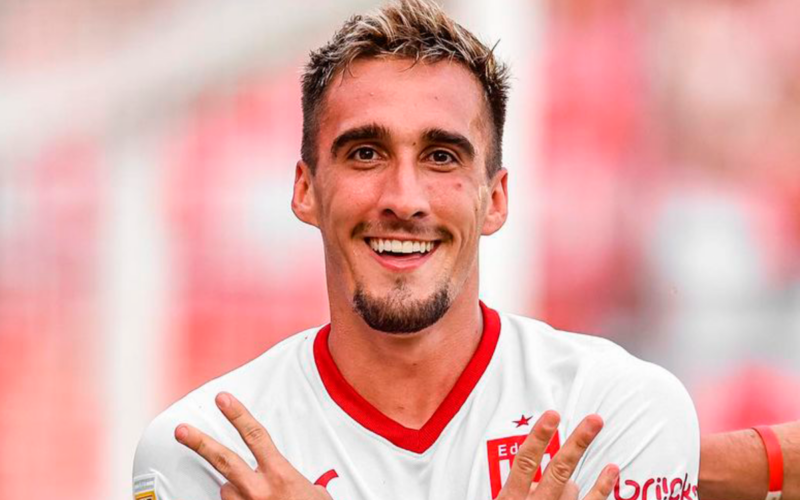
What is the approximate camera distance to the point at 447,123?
2.83 m

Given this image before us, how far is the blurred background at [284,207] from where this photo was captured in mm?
5410

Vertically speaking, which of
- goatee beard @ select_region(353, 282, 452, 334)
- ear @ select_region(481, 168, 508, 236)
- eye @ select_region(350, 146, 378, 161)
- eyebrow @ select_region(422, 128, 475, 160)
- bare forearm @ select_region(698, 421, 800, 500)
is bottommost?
bare forearm @ select_region(698, 421, 800, 500)

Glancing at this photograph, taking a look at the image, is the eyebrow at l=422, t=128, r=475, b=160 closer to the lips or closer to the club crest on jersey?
the lips

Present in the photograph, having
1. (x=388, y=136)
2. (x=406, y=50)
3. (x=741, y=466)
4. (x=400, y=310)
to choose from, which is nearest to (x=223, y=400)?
(x=400, y=310)

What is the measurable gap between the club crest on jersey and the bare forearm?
52 cm

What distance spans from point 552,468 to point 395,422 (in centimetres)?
57

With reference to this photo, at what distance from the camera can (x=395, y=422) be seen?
2.88 meters

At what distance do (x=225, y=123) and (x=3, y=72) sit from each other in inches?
41.0

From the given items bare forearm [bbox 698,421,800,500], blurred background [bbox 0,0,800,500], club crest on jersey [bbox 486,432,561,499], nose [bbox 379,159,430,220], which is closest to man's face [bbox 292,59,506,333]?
nose [bbox 379,159,430,220]

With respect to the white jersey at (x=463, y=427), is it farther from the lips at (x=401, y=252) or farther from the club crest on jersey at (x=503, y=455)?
the lips at (x=401, y=252)

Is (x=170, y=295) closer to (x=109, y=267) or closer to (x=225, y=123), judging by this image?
(x=109, y=267)

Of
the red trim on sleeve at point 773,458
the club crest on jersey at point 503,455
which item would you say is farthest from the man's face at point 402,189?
the red trim on sleeve at point 773,458

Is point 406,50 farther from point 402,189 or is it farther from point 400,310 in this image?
point 400,310

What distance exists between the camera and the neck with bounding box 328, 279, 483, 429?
9.57 ft
